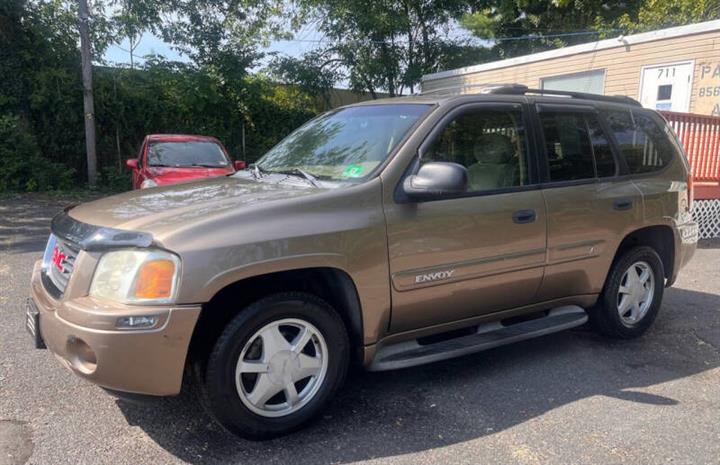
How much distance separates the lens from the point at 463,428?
3100 millimetres

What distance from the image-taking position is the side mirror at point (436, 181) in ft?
10.1

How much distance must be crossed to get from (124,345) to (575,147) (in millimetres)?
3288

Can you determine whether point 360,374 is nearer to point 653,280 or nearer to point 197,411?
point 197,411

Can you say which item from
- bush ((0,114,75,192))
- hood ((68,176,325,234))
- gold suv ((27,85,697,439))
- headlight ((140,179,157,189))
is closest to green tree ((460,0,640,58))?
bush ((0,114,75,192))

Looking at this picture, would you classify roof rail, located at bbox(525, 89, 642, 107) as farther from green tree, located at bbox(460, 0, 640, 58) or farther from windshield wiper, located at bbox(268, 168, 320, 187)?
green tree, located at bbox(460, 0, 640, 58)

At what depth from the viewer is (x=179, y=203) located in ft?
10.1

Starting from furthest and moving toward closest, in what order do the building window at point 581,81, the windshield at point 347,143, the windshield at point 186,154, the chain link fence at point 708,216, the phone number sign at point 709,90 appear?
1. the building window at point 581,81
2. the phone number sign at point 709,90
3. the windshield at point 186,154
4. the chain link fence at point 708,216
5. the windshield at point 347,143

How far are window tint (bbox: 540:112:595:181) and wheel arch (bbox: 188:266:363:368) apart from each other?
177 cm

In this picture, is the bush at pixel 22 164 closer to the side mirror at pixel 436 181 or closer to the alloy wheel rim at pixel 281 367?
the alloy wheel rim at pixel 281 367

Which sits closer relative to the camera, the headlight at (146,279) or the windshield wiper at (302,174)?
the headlight at (146,279)

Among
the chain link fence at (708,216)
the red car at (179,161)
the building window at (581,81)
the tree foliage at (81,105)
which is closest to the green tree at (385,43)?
the tree foliage at (81,105)

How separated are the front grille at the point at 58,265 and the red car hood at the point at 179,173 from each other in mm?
5504

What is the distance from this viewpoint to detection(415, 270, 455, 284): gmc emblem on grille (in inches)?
129

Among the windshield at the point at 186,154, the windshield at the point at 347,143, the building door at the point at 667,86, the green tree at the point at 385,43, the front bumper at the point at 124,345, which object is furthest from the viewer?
the green tree at the point at 385,43
